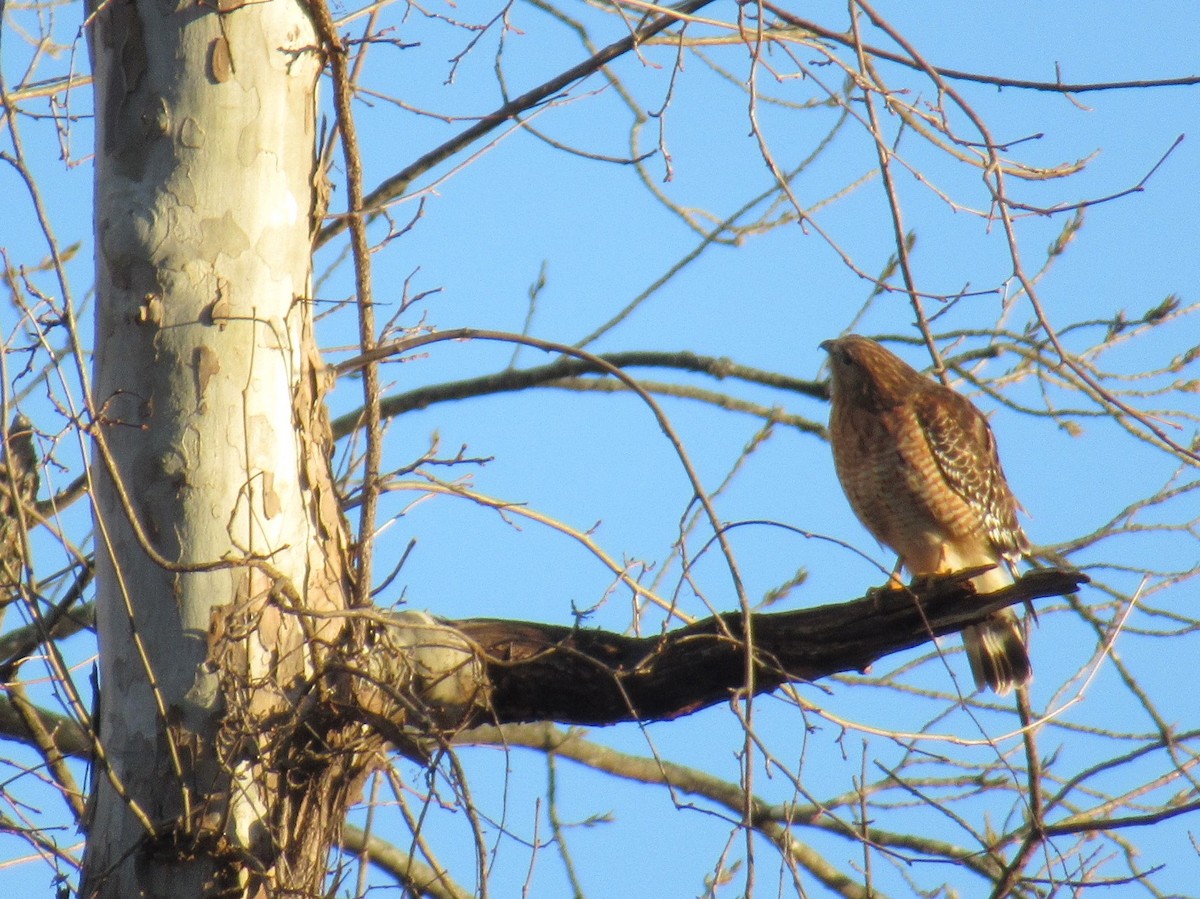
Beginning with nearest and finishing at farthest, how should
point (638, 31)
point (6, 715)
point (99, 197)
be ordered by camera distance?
point (99, 197) → point (638, 31) → point (6, 715)

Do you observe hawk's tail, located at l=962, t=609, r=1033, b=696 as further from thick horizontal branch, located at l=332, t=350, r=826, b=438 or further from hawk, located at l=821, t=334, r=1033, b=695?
thick horizontal branch, located at l=332, t=350, r=826, b=438

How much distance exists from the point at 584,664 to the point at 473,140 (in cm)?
159

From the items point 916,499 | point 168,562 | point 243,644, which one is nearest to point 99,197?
point 168,562

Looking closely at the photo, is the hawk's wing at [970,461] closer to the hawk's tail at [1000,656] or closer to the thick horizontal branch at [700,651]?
the hawk's tail at [1000,656]

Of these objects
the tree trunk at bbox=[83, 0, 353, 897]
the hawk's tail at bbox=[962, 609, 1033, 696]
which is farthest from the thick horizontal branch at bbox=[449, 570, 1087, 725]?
the hawk's tail at bbox=[962, 609, 1033, 696]

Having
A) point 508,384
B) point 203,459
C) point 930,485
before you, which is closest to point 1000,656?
point 930,485

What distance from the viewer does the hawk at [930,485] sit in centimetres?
457

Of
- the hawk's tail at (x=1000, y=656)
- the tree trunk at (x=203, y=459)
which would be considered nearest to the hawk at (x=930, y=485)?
the hawk's tail at (x=1000, y=656)

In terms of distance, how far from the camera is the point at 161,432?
2674 mm

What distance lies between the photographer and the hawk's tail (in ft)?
15.2

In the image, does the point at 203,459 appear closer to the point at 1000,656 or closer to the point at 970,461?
the point at 970,461

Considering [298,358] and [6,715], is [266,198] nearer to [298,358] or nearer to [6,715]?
[298,358]

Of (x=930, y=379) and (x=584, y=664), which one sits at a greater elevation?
(x=930, y=379)

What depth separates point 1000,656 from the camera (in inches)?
183
